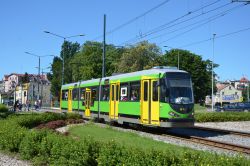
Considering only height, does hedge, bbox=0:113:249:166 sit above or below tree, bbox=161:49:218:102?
below

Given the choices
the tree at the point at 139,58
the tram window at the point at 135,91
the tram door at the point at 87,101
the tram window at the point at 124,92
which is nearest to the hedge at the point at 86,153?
the tram window at the point at 135,91

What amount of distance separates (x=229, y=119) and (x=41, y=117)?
16.6m

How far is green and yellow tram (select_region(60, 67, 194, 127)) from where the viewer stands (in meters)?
20.9

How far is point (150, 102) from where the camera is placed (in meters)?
22.1

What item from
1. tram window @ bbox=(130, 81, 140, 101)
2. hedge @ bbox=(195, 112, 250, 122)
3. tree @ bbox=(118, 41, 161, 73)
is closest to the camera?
tram window @ bbox=(130, 81, 140, 101)

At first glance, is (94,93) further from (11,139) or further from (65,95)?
(11,139)

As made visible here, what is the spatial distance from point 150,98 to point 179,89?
173 centimetres

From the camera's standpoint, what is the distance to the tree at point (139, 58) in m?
73.4

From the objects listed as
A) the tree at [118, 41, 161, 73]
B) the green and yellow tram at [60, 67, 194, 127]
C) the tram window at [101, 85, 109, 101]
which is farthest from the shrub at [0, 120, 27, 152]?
the tree at [118, 41, 161, 73]

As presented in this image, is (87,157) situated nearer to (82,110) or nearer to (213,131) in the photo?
(213,131)

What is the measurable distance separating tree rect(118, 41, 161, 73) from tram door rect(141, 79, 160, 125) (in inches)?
1962

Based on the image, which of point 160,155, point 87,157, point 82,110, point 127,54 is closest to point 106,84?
point 82,110

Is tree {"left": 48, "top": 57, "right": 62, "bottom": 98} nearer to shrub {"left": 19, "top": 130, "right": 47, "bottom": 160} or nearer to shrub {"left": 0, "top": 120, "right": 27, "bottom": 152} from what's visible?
shrub {"left": 0, "top": 120, "right": 27, "bottom": 152}

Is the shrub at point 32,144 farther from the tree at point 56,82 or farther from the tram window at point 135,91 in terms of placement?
the tree at point 56,82
